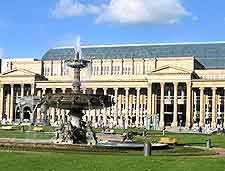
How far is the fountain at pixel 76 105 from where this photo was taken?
43.4 metres

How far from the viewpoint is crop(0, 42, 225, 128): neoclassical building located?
472 ft

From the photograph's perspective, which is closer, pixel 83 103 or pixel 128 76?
pixel 83 103

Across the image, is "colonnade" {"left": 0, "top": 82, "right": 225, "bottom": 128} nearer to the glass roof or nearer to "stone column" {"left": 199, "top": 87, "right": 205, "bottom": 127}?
"stone column" {"left": 199, "top": 87, "right": 205, "bottom": 127}

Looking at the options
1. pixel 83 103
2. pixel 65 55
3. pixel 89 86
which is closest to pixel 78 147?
pixel 83 103

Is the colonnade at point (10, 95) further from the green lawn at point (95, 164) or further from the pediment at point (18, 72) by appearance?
the green lawn at point (95, 164)

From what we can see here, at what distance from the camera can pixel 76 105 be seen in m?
44.8

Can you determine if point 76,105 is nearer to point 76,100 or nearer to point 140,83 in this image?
point 76,100

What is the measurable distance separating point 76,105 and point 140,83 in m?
106

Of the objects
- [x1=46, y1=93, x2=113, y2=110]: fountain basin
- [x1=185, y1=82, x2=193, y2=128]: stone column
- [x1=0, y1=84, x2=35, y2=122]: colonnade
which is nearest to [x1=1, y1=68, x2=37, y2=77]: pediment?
[x1=0, y1=84, x2=35, y2=122]: colonnade

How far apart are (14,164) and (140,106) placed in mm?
127251

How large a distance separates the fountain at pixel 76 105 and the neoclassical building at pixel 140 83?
282 feet

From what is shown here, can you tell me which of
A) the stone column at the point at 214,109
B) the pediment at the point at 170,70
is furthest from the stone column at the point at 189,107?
the stone column at the point at 214,109

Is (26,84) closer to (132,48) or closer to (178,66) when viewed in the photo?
(132,48)

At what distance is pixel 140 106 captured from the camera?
15362 centimetres
